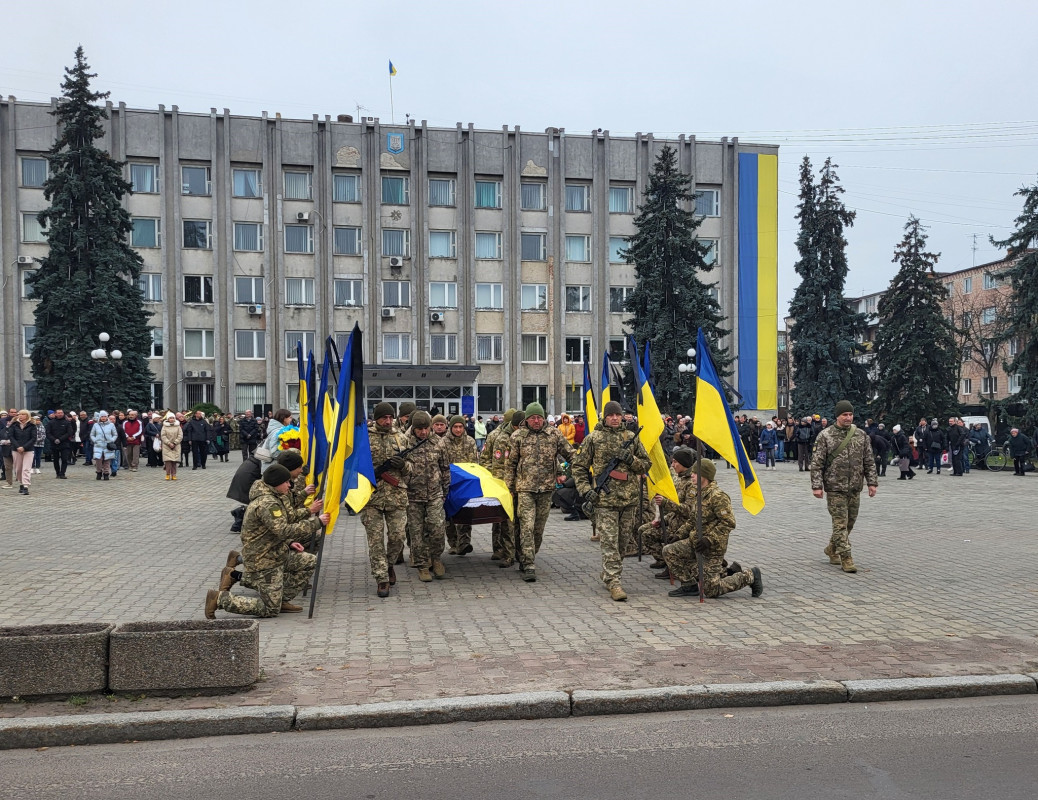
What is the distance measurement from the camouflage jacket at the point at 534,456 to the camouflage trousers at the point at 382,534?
150 centimetres

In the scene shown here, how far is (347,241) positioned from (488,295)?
824 cm

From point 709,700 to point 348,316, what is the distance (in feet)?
151

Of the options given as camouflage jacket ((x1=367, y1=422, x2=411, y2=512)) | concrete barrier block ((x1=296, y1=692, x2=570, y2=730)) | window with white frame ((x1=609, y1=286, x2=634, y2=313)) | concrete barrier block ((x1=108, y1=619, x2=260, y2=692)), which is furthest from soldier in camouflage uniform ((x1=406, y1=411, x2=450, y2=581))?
window with white frame ((x1=609, y1=286, x2=634, y2=313))

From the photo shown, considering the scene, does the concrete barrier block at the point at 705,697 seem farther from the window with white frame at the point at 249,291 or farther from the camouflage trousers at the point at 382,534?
the window with white frame at the point at 249,291

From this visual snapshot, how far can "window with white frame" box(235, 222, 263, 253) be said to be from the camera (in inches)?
1939

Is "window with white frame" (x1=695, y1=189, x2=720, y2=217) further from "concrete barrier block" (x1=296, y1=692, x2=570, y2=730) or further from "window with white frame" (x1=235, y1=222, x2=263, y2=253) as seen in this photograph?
"concrete barrier block" (x1=296, y1=692, x2=570, y2=730)

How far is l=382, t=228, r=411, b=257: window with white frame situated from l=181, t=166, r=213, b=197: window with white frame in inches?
369

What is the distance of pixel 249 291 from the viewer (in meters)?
49.3

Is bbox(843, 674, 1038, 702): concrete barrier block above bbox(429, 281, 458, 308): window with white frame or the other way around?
the other way around

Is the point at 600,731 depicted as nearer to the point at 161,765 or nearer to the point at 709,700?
the point at 709,700

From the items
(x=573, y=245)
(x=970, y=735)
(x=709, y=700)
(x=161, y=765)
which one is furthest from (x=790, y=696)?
(x=573, y=245)

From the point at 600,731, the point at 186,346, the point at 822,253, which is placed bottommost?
the point at 600,731

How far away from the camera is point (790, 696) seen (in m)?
6.21

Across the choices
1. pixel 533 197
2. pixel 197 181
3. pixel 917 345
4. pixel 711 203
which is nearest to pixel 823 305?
pixel 917 345
